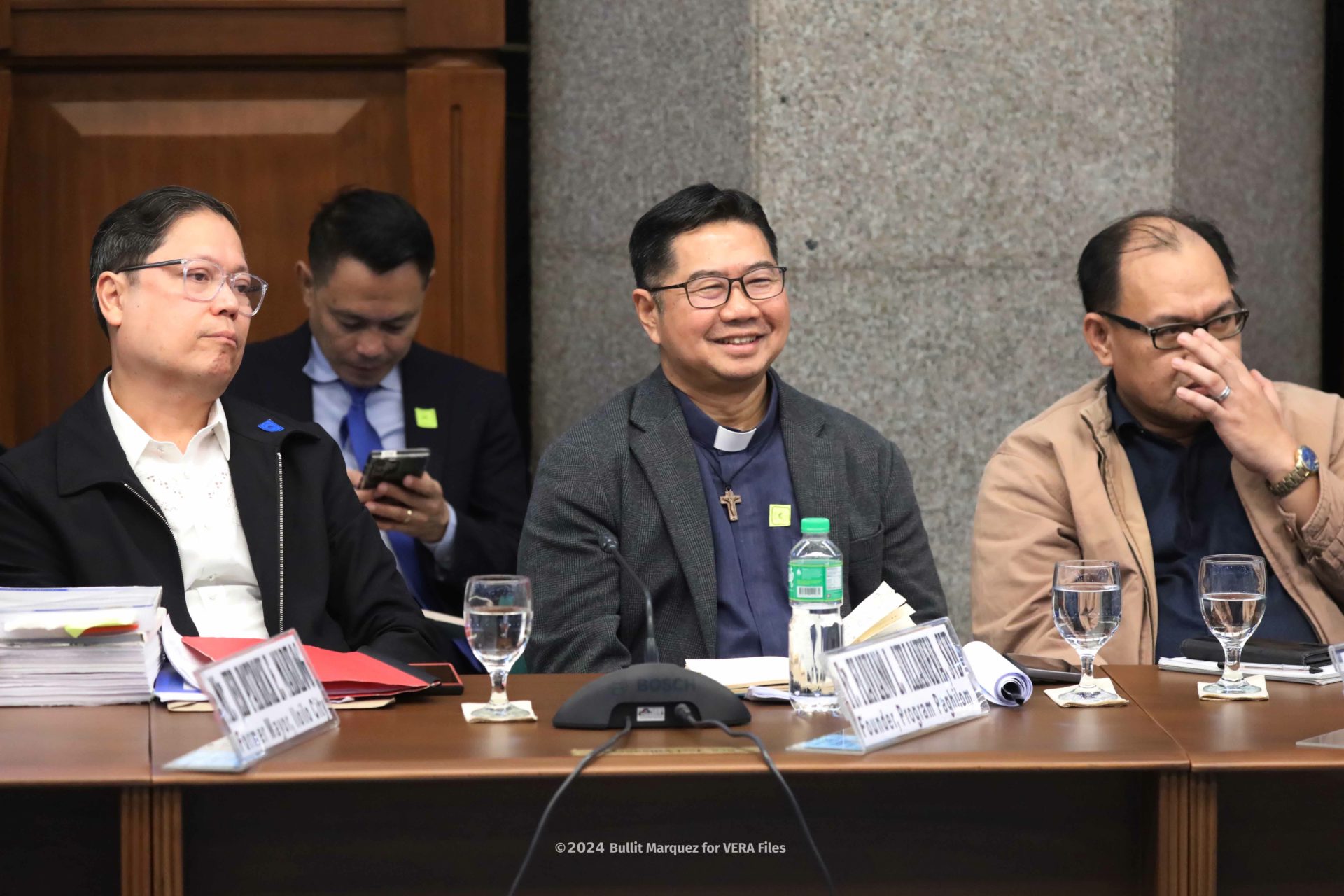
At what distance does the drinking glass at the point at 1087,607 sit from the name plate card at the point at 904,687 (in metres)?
0.15

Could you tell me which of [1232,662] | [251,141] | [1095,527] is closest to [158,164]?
[251,141]

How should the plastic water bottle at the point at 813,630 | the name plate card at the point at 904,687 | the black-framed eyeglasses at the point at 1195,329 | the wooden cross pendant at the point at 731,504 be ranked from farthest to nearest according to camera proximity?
the black-framed eyeglasses at the point at 1195,329
the wooden cross pendant at the point at 731,504
the plastic water bottle at the point at 813,630
the name plate card at the point at 904,687

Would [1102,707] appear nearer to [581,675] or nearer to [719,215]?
[581,675]

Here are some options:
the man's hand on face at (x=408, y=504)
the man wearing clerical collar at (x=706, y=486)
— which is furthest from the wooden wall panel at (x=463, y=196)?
→ the man wearing clerical collar at (x=706, y=486)

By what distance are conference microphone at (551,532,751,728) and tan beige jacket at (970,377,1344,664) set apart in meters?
1.02

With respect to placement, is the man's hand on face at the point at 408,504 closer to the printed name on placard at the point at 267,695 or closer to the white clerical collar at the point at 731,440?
the white clerical collar at the point at 731,440

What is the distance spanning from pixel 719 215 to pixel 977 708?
1136 millimetres

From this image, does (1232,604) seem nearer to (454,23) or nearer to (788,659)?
(788,659)

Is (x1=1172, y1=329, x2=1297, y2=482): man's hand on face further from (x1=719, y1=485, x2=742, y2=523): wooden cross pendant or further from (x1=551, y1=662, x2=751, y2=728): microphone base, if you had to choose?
(x1=551, y1=662, x2=751, y2=728): microphone base

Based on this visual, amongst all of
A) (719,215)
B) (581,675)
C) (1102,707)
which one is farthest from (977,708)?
(719,215)

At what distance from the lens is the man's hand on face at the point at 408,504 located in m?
3.41

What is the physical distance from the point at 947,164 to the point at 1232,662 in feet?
6.25

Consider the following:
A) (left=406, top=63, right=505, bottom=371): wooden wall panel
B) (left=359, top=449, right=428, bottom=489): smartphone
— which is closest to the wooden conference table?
(left=359, top=449, right=428, bottom=489): smartphone

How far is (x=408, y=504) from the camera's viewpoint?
344 cm
